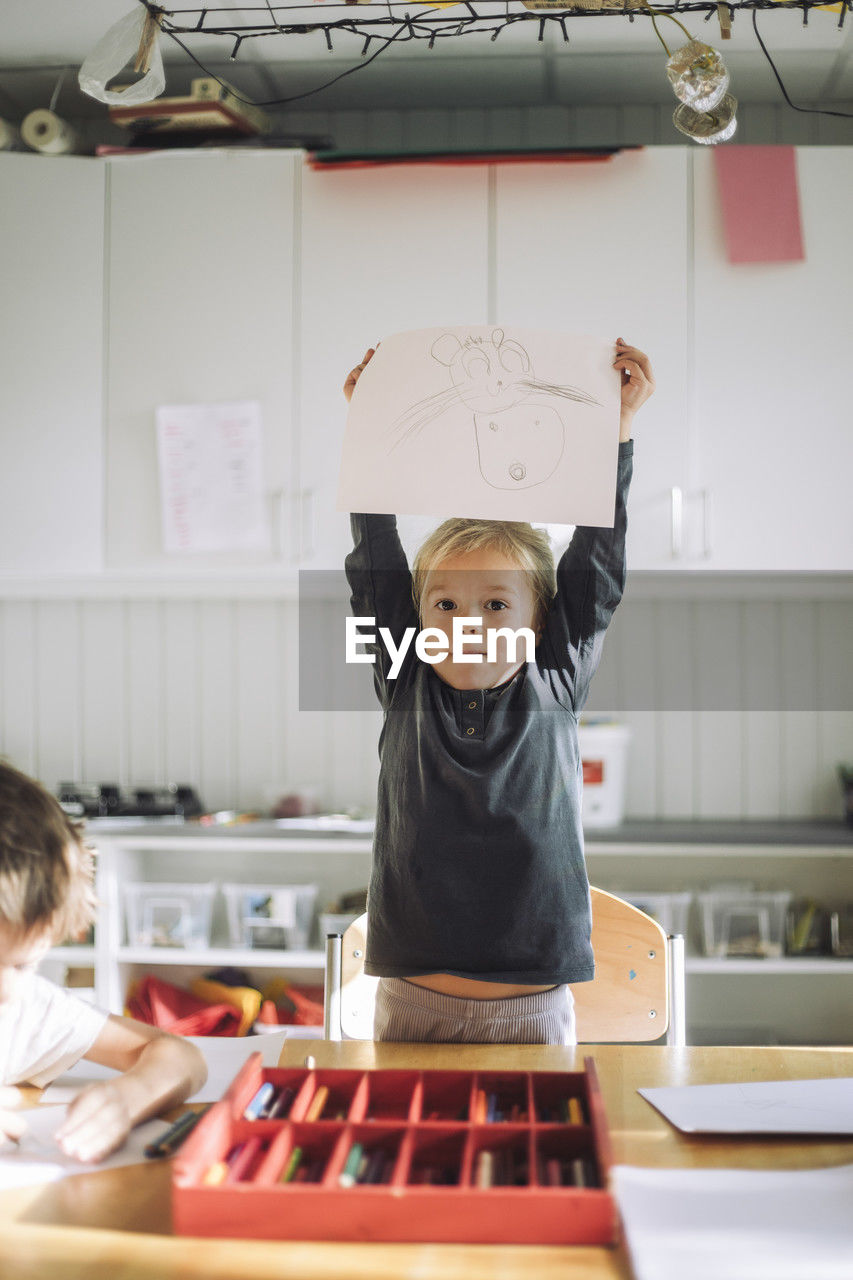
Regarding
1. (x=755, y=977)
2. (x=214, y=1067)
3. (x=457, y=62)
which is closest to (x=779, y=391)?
(x=457, y=62)

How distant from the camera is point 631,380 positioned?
4.36 feet

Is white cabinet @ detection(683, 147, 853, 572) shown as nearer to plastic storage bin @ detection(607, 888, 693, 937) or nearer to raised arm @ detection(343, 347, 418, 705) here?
plastic storage bin @ detection(607, 888, 693, 937)

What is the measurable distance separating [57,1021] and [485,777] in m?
0.54

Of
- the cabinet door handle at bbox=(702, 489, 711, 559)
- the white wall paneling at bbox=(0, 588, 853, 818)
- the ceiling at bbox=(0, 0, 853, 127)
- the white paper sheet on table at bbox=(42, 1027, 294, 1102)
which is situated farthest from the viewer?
the white wall paneling at bbox=(0, 588, 853, 818)

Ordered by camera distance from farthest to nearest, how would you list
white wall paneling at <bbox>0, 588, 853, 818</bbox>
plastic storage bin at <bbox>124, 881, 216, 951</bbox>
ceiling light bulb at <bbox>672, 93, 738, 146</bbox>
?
white wall paneling at <bbox>0, 588, 853, 818</bbox> < plastic storage bin at <bbox>124, 881, 216, 951</bbox> < ceiling light bulb at <bbox>672, 93, 738, 146</bbox>

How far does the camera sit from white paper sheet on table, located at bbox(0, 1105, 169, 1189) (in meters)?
0.79

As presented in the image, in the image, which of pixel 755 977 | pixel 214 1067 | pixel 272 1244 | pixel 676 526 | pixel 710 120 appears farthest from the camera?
pixel 755 977

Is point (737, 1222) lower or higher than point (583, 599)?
lower

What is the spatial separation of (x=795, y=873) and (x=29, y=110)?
267 cm

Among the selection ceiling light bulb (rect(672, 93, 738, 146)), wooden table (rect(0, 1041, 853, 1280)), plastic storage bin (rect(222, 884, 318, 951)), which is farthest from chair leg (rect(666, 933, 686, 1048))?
plastic storage bin (rect(222, 884, 318, 951))

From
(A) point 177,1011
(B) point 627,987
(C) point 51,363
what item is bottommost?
(A) point 177,1011

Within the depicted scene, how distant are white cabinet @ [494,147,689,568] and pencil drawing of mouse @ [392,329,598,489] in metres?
1.01

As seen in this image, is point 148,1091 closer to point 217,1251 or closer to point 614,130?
point 217,1251

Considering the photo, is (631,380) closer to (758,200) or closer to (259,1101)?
(259,1101)
